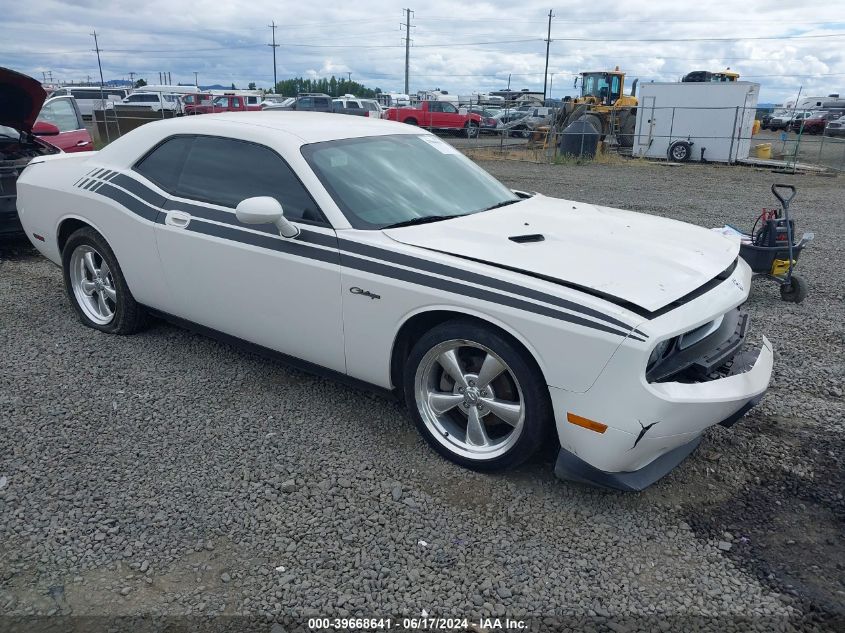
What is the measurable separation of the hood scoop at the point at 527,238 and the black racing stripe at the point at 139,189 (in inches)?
→ 89.3

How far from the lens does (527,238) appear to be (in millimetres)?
3336

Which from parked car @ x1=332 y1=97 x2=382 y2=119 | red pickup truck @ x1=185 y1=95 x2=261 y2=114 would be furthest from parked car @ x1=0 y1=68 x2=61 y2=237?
parked car @ x1=332 y1=97 x2=382 y2=119

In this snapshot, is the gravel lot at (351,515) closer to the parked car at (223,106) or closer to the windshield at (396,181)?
the windshield at (396,181)

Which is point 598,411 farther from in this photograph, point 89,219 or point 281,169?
point 89,219

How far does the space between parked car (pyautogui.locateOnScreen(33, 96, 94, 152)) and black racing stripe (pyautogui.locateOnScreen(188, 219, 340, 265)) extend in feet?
26.7

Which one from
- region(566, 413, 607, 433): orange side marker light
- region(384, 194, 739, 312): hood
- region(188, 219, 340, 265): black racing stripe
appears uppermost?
region(384, 194, 739, 312): hood

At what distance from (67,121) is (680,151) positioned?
1783 centimetres

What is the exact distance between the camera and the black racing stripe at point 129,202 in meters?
4.25

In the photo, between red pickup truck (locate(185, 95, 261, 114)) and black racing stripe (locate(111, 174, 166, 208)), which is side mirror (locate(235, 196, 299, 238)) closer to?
black racing stripe (locate(111, 174, 166, 208))

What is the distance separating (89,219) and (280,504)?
277 centimetres

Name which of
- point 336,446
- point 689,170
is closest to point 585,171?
point 689,170

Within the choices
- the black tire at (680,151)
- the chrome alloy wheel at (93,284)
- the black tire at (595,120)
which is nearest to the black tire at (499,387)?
the chrome alloy wheel at (93,284)

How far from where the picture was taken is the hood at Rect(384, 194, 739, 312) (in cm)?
288

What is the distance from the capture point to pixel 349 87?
88.6m
